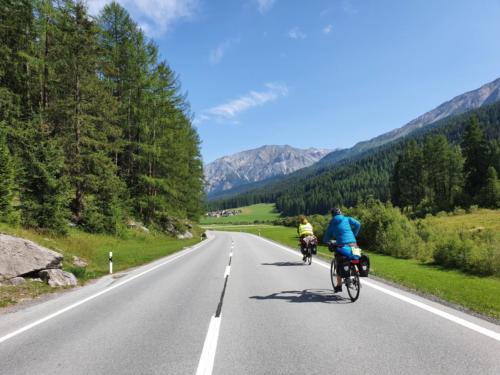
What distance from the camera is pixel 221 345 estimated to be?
16.9 ft

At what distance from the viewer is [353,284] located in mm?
8070

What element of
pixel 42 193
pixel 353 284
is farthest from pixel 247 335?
pixel 42 193

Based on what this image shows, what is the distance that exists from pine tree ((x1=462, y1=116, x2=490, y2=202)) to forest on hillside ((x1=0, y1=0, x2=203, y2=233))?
54138 millimetres

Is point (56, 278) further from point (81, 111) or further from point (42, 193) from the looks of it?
point (81, 111)

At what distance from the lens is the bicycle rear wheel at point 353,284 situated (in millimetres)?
7973

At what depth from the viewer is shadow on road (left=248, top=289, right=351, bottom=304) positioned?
321 inches

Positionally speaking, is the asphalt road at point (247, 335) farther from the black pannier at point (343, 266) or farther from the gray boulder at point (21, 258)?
the gray boulder at point (21, 258)

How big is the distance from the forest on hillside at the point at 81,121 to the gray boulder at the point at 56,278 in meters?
6.04

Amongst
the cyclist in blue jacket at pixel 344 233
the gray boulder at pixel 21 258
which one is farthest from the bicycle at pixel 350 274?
the gray boulder at pixel 21 258

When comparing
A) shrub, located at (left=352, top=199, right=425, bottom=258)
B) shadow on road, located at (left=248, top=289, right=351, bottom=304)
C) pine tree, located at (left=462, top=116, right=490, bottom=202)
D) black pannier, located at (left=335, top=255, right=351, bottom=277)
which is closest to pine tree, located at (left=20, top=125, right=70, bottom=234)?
shadow on road, located at (left=248, top=289, right=351, bottom=304)

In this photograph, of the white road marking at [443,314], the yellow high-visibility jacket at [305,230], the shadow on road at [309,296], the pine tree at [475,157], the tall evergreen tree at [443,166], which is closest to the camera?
the white road marking at [443,314]

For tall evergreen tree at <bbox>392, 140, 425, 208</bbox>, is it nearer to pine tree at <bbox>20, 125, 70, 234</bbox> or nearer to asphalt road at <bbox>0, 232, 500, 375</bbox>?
asphalt road at <bbox>0, 232, 500, 375</bbox>

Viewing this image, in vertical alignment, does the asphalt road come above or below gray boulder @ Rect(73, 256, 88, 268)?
below

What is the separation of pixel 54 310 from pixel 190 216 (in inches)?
1746
